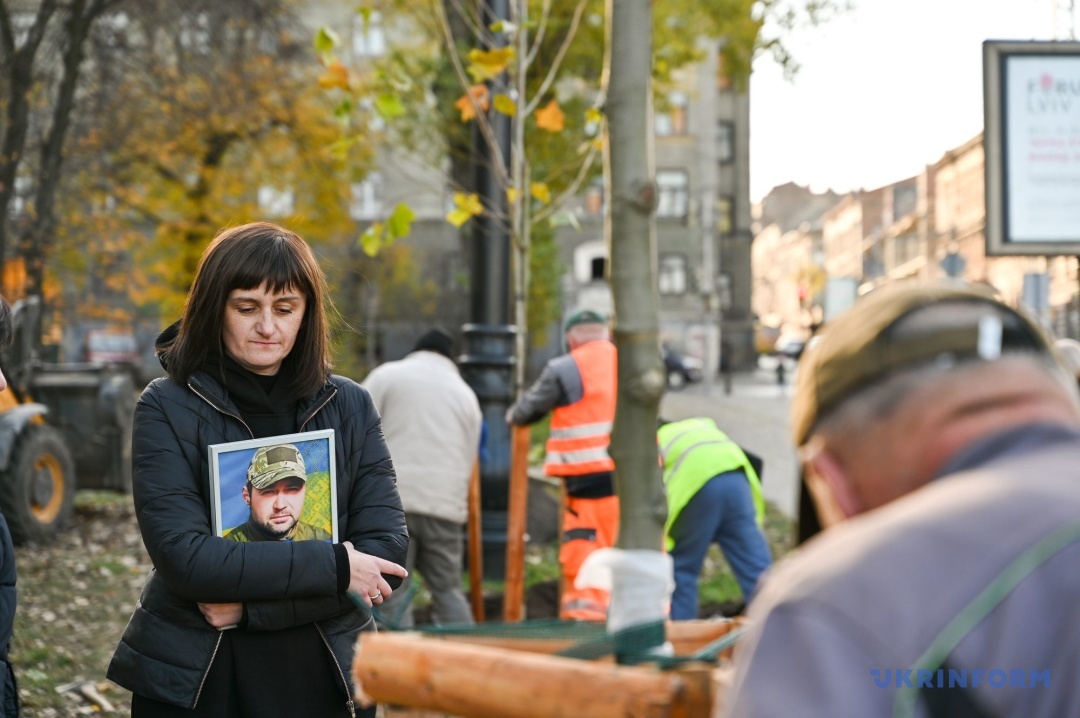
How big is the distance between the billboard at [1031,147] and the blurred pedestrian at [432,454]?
3.61m

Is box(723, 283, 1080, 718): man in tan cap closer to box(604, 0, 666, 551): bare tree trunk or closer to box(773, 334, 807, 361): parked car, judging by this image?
box(604, 0, 666, 551): bare tree trunk

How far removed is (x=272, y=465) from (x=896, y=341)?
1.82m

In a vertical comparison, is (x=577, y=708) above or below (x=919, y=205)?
below

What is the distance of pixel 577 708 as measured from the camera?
149 centimetres

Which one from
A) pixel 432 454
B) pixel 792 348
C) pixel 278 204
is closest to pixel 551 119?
pixel 432 454

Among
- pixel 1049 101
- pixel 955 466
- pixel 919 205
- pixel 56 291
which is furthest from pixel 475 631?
pixel 919 205

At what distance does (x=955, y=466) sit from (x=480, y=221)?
8.26 meters

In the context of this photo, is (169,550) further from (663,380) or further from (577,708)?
(577,708)

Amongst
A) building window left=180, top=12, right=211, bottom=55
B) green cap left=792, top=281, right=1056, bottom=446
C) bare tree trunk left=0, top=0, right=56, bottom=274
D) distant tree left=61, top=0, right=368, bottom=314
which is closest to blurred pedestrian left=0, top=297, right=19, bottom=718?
green cap left=792, top=281, right=1056, bottom=446

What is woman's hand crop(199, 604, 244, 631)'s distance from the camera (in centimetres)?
272

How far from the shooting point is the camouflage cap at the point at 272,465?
279cm

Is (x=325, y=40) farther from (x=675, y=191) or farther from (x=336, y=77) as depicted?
(x=675, y=191)

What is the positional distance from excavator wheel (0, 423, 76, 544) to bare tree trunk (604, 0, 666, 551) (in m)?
9.65

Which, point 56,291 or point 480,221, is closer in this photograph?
point 480,221
